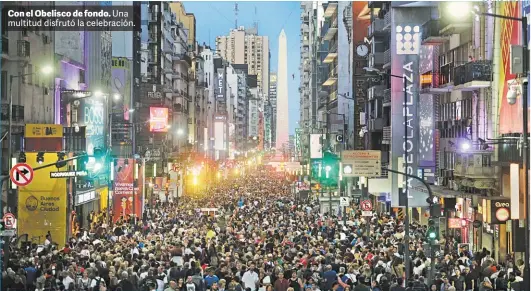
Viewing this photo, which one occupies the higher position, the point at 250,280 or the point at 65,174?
the point at 65,174

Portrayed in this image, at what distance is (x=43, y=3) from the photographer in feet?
172

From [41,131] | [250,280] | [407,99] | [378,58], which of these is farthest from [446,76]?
[378,58]

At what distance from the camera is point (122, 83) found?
81.1m

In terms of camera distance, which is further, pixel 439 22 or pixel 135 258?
pixel 439 22

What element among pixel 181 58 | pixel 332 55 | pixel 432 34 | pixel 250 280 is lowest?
pixel 250 280

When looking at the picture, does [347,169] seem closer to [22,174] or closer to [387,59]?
[22,174]

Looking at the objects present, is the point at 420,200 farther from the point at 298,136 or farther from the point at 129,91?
the point at 298,136

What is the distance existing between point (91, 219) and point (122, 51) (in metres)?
35.6

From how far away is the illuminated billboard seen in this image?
265ft

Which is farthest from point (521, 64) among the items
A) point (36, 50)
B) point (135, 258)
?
point (36, 50)

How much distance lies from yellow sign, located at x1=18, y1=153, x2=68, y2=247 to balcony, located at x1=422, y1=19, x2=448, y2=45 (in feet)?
58.8

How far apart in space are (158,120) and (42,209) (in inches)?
1489

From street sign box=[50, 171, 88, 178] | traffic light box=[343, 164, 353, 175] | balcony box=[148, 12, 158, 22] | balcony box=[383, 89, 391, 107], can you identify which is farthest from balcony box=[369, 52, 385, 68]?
balcony box=[148, 12, 158, 22]

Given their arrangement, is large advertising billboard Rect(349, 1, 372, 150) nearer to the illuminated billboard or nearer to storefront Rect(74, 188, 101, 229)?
the illuminated billboard
